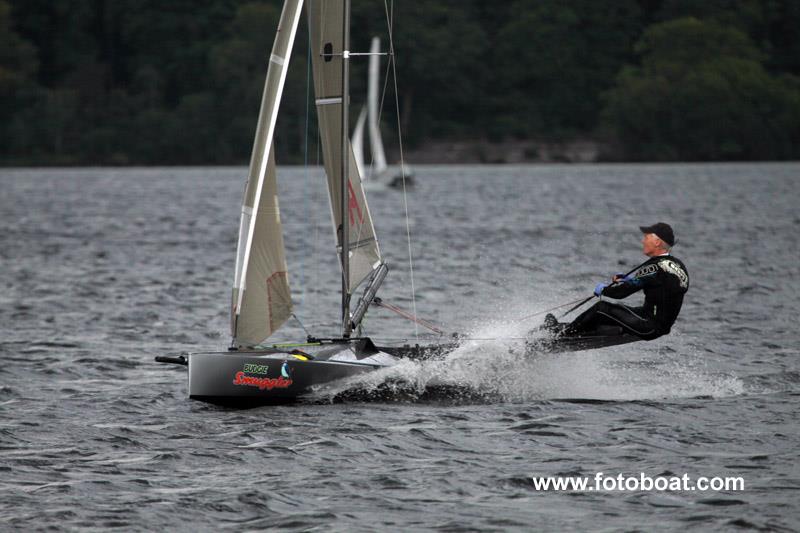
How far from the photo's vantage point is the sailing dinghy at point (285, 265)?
49.0 feet

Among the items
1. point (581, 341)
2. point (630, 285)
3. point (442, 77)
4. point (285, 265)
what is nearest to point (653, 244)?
point (630, 285)

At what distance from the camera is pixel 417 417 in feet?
48.3

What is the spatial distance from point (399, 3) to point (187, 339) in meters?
143

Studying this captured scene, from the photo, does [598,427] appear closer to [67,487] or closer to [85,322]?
[67,487]

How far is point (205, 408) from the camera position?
50.5ft

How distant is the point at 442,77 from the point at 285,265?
141 meters

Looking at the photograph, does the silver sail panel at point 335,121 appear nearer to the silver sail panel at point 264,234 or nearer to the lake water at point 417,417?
the silver sail panel at point 264,234

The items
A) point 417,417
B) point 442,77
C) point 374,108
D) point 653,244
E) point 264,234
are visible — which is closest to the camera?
Result: point 417,417

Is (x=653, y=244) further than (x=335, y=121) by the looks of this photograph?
No

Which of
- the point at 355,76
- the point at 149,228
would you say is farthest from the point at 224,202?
the point at 355,76

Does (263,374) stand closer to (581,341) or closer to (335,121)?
(335,121)

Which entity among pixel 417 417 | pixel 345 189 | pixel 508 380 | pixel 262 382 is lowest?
pixel 417 417

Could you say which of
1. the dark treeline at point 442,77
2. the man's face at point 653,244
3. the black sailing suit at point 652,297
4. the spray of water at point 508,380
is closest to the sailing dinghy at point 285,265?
the spray of water at point 508,380

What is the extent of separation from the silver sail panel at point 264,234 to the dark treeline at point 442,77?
4822 inches
